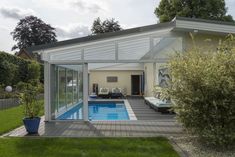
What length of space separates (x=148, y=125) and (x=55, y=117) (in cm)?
391

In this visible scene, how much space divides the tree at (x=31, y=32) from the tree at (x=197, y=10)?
3297cm

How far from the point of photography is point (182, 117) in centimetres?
910

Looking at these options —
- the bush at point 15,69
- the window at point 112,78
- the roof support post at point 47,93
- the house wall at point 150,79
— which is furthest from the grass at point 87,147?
the window at point 112,78

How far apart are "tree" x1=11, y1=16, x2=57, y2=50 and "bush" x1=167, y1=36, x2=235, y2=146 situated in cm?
5682

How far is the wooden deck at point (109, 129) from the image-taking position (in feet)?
36.1

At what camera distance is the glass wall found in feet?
48.1

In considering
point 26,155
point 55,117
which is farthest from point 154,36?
point 26,155

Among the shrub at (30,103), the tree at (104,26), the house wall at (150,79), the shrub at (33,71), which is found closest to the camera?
the shrub at (30,103)

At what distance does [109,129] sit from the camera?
39.4ft

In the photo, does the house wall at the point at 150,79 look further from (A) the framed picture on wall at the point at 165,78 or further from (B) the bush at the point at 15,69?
(B) the bush at the point at 15,69

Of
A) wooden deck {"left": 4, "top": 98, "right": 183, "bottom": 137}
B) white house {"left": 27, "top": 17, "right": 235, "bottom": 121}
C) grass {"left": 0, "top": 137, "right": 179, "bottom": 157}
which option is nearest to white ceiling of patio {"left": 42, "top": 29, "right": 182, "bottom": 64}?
white house {"left": 27, "top": 17, "right": 235, "bottom": 121}

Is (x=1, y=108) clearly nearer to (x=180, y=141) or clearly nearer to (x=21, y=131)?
(x=21, y=131)

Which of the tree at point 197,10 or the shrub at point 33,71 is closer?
the shrub at point 33,71

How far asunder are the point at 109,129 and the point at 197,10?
25941mm
